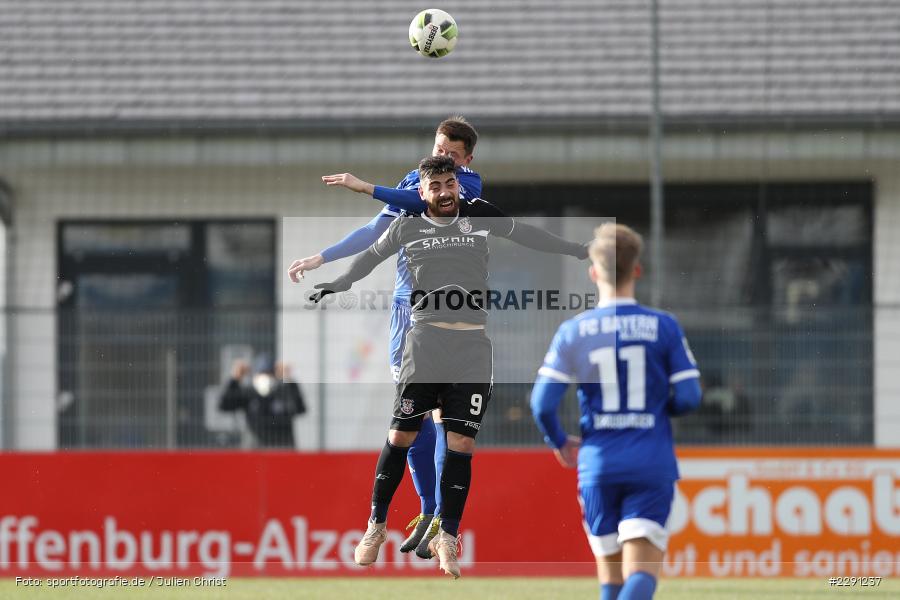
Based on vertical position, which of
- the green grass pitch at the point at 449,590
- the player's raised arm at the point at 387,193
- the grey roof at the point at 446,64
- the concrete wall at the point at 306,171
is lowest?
the green grass pitch at the point at 449,590

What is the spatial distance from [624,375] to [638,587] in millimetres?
933

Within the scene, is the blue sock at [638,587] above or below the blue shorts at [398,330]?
below

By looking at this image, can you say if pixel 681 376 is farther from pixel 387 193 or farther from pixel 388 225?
pixel 388 225

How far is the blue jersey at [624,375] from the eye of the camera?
21.8 feet

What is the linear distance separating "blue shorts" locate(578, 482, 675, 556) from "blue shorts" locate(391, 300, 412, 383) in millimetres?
1794

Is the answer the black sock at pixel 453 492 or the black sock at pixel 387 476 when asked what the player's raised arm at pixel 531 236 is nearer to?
the black sock at pixel 453 492

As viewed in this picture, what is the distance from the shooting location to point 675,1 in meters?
16.6

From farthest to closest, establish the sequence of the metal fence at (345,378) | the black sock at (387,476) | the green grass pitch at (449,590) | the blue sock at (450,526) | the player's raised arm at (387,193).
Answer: the metal fence at (345,378) < the green grass pitch at (449,590) < the black sock at (387,476) < the blue sock at (450,526) < the player's raised arm at (387,193)

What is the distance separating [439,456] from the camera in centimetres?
827

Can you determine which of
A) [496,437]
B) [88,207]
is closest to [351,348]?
[496,437]

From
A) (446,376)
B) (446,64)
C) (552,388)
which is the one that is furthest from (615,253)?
(446,64)

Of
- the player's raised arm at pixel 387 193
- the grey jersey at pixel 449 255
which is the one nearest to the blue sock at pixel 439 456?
Answer: the grey jersey at pixel 449 255

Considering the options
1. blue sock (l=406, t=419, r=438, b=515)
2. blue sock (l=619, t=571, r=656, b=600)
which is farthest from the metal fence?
blue sock (l=619, t=571, r=656, b=600)

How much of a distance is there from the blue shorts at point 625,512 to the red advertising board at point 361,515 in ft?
18.9
